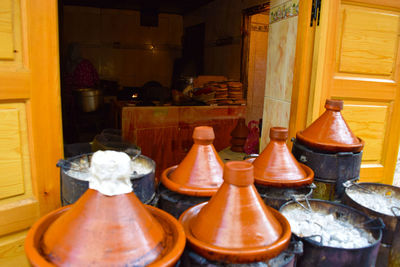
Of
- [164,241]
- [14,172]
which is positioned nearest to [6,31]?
[14,172]

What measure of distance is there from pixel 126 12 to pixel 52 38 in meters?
8.69

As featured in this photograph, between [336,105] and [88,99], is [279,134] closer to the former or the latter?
[336,105]

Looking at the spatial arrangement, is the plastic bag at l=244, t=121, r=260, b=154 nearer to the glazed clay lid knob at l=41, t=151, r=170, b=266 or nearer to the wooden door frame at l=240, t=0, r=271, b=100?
the wooden door frame at l=240, t=0, r=271, b=100

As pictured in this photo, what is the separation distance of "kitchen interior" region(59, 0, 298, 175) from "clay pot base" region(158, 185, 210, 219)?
1729 millimetres

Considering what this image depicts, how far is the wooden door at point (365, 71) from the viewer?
2.45 meters

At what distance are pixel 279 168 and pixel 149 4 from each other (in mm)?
9108

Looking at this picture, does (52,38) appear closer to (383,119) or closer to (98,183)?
(98,183)

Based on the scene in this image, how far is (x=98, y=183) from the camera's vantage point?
0.85 meters

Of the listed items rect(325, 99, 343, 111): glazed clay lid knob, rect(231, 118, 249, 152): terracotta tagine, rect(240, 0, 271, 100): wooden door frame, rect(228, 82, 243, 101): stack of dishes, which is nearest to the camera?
rect(325, 99, 343, 111): glazed clay lid knob

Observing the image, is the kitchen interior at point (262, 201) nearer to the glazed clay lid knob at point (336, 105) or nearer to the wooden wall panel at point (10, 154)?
the glazed clay lid knob at point (336, 105)

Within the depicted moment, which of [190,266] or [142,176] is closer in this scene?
[190,266]

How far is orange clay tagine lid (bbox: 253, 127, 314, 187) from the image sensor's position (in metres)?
1.46

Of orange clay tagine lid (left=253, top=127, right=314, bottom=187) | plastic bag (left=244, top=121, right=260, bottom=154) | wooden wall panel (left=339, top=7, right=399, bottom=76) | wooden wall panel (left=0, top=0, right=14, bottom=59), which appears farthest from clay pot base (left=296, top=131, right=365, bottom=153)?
plastic bag (left=244, top=121, right=260, bottom=154)

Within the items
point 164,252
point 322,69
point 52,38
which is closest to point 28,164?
point 52,38
